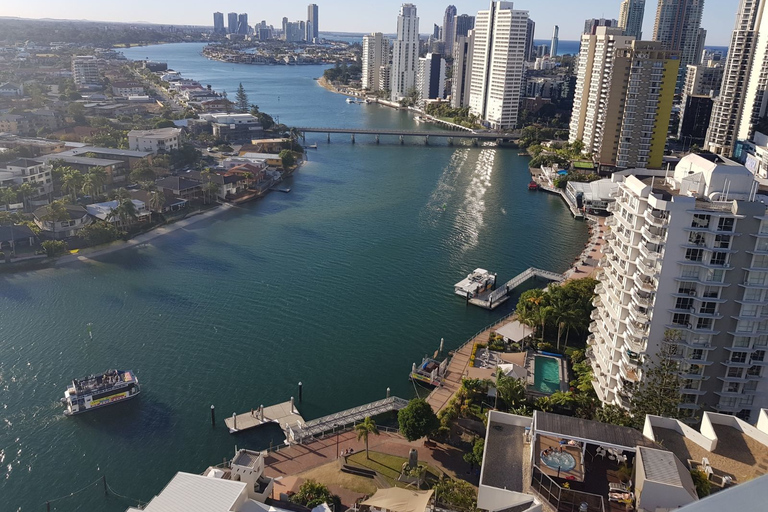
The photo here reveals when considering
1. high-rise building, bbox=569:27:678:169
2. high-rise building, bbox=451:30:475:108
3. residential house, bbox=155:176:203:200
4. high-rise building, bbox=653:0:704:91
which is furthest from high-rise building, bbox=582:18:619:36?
residential house, bbox=155:176:203:200

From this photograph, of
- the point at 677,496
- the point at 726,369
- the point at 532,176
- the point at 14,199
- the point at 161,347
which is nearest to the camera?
the point at 677,496

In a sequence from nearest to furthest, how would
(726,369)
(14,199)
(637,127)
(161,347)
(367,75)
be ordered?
(726,369) < (161,347) < (14,199) < (637,127) < (367,75)

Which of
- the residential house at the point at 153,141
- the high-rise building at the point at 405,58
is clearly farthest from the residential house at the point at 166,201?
the high-rise building at the point at 405,58

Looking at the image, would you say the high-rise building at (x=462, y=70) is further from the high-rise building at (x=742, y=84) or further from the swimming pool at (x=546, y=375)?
the swimming pool at (x=546, y=375)

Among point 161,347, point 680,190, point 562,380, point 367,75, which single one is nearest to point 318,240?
point 161,347

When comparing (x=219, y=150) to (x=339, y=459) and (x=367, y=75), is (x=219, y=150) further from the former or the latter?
(x=367, y=75)

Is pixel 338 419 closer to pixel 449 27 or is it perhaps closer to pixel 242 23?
pixel 449 27

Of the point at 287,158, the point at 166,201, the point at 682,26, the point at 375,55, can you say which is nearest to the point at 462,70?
the point at 375,55

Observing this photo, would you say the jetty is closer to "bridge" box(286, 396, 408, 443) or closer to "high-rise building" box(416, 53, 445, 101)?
"bridge" box(286, 396, 408, 443)
